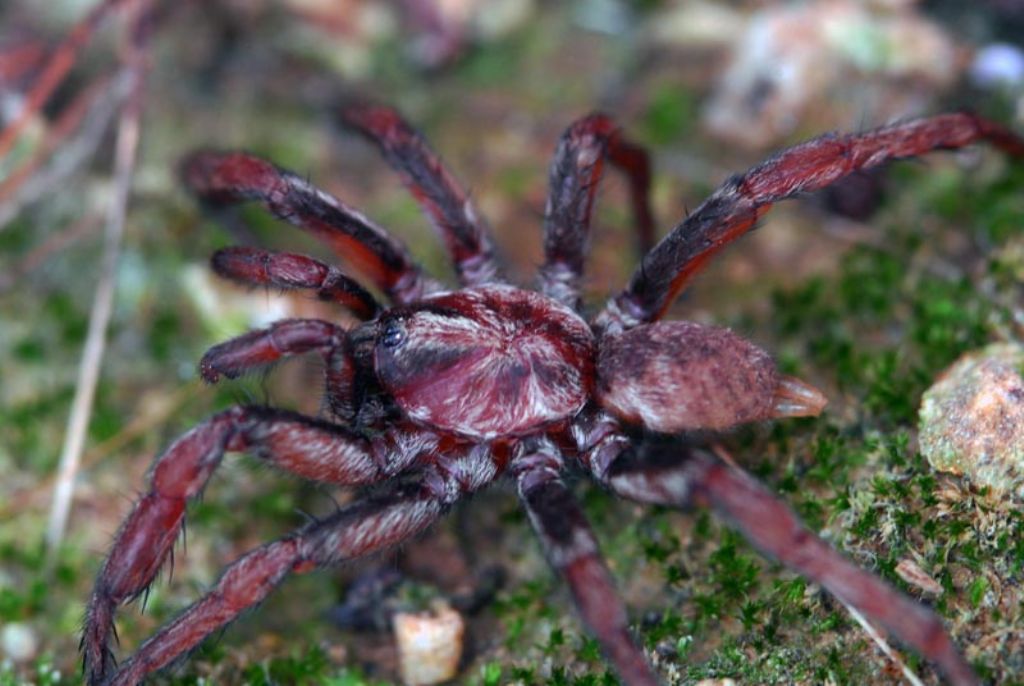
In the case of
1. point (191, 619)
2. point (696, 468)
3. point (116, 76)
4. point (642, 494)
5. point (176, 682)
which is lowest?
point (176, 682)

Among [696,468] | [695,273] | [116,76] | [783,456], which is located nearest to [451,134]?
[116,76]

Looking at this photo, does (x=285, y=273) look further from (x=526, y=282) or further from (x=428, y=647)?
(x=428, y=647)

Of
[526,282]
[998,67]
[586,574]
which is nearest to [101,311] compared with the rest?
[526,282]

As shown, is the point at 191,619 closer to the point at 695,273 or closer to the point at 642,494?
the point at 642,494

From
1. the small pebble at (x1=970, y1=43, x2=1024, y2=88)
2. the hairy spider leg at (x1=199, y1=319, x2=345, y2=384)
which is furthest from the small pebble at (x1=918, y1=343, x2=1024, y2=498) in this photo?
the hairy spider leg at (x1=199, y1=319, x2=345, y2=384)

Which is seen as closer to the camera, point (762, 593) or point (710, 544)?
point (762, 593)

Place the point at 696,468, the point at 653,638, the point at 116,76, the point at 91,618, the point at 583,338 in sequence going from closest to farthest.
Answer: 1. the point at 696,468
2. the point at 91,618
3. the point at 653,638
4. the point at 583,338
5. the point at 116,76

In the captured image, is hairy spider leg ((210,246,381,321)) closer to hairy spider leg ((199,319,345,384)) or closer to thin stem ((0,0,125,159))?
hairy spider leg ((199,319,345,384))

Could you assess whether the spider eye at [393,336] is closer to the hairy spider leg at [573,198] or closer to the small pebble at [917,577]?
the hairy spider leg at [573,198]
